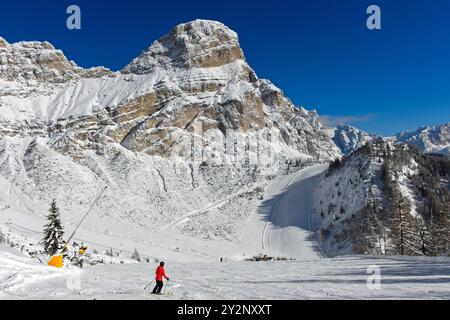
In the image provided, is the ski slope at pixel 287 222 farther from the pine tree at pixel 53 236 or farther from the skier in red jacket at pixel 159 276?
the skier in red jacket at pixel 159 276

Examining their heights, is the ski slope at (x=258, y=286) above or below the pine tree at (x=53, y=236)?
below

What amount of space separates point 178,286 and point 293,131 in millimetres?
178819

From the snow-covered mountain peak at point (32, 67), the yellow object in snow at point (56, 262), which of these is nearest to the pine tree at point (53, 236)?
the yellow object in snow at point (56, 262)

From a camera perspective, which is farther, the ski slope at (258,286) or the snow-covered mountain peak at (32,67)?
the snow-covered mountain peak at (32,67)

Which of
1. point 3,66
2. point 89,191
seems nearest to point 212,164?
point 89,191
